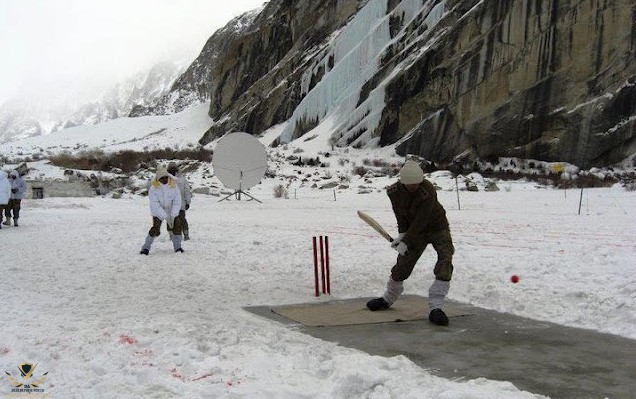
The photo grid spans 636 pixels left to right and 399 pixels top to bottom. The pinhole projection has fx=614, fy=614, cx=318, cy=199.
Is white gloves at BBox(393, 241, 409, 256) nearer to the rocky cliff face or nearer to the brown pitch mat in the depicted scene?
the brown pitch mat

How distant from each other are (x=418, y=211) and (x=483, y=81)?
32.5 m

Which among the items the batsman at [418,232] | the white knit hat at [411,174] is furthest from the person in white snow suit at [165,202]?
the white knit hat at [411,174]

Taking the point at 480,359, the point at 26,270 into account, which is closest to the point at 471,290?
the point at 480,359

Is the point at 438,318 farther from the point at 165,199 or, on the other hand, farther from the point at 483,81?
the point at 483,81

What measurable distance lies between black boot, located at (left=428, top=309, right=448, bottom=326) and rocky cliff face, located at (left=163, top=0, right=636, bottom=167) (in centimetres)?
3103

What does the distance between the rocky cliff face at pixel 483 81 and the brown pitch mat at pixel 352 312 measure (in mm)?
30184

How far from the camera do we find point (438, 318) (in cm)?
600

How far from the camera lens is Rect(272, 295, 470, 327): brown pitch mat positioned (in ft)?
20.4

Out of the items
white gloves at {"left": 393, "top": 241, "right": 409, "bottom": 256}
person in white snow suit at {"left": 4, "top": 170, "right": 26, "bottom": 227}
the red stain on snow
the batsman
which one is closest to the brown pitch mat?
the batsman

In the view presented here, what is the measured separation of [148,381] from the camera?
389cm

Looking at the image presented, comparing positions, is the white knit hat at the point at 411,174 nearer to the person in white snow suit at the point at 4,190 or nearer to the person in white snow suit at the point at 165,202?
the person in white snow suit at the point at 165,202

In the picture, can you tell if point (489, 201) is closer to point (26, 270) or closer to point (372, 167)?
point (372, 167)

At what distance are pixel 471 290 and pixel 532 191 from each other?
18.9 metres

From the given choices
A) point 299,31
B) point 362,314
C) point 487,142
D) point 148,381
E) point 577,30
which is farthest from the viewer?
point 299,31
